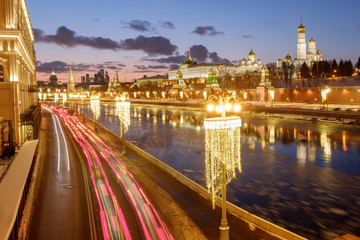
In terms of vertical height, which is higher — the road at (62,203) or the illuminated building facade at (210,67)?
the illuminated building facade at (210,67)

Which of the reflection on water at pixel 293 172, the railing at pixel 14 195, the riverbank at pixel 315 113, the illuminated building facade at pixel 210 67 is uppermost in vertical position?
the illuminated building facade at pixel 210 67

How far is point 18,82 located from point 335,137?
102 feet

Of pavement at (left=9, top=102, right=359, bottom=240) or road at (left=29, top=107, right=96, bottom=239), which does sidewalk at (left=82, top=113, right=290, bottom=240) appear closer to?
pavement at (left=9, top=102, right=359, bottom=240)

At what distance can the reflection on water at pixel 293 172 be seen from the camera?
13.4 metres

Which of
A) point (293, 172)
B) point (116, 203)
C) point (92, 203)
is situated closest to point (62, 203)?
point (92, 203)

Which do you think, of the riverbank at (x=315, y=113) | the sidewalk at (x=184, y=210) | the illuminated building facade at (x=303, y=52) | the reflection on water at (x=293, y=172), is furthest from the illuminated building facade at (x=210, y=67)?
the sidewalk at (x=184, y=210)

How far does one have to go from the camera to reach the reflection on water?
1339cm

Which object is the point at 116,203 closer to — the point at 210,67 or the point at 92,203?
the point at 92,203

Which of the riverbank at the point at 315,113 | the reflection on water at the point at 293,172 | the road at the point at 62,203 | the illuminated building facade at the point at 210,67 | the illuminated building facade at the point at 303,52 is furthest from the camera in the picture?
the illuminated building facade at the point at 210,67

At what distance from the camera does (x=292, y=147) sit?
2831 centimetres

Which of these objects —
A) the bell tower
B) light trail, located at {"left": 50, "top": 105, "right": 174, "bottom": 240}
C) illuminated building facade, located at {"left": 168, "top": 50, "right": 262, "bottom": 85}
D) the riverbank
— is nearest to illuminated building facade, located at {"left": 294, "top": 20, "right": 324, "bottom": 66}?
the bell tower

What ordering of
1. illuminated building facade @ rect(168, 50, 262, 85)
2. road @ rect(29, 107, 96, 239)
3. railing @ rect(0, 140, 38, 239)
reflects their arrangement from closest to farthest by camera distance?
railing @ rect(0, 140, 38, 239)
road @ rect(29, 107, 96, 239)
illuminated building facade @ rect(168, 50, 262, 85)

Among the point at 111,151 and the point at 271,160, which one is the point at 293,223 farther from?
the point at 111,151

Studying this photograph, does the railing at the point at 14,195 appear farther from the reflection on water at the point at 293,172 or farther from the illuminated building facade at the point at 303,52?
the illuminated building facade at the point at 303,52
